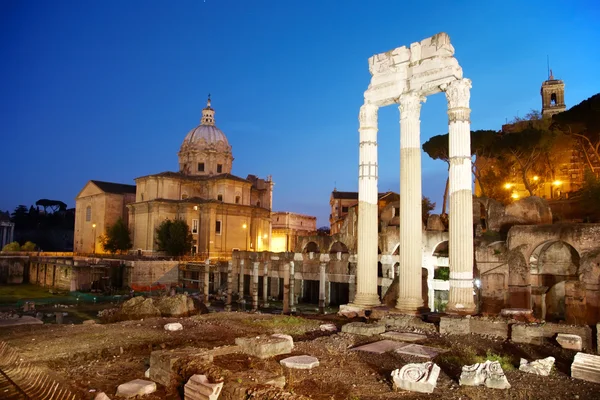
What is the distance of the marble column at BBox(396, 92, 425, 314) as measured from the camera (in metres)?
12.9

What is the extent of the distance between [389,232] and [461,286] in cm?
1939

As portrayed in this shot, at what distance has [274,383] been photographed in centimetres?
590

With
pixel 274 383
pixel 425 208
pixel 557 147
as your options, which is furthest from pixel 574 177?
pixel 274 383

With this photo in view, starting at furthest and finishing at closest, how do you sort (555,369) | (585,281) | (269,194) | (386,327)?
1. (269,194)
2. (585,281)
3. (386,327)
4. (555,369)

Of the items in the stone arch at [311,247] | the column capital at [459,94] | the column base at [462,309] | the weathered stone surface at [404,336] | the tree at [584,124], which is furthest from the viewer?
the stone arch at [311,247]

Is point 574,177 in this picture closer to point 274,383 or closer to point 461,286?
point 461,286

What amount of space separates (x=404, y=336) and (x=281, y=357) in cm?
301

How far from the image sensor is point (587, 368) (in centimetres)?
642

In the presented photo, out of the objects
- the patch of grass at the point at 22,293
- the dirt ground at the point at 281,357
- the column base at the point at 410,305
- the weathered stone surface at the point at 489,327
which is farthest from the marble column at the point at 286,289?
the weathered stone surface at the point at 489,327

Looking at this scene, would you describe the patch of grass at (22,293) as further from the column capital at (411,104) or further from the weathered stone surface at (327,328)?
the column capital at (411,104)

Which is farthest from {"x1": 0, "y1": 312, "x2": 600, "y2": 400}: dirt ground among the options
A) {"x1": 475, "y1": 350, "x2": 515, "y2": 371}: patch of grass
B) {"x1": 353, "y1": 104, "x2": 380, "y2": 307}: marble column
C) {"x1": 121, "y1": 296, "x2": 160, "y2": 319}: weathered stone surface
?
{"x1": 121, "y1": 296, "x2": 160, "y2": 319}: weathered stone surface

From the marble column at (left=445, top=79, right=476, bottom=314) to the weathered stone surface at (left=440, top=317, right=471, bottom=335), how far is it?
1.50 m

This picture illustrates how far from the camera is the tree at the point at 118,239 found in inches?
1957

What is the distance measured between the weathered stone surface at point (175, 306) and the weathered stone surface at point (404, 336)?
8.67m
